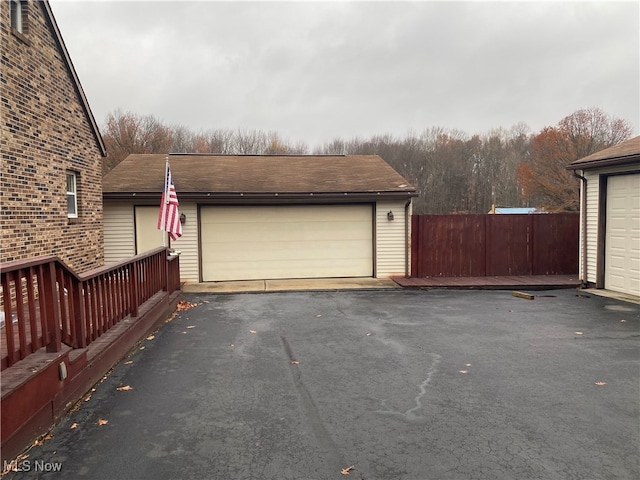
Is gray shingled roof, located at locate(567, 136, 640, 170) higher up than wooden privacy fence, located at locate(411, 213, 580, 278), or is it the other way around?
gray shingled roof, located at locate(567, 136, 640, 170)

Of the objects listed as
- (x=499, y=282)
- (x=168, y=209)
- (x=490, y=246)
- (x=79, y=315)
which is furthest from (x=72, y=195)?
(x=490, y=246)

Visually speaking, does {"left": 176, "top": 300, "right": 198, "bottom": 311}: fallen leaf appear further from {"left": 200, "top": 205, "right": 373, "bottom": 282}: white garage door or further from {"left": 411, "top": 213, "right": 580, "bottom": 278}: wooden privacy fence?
{"left": 411, "top": 213, "right": 580, "bottom": 278}: wooden privacy fence

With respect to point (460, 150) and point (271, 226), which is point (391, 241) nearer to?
point (271, 226)

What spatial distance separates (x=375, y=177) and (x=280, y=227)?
344 cm

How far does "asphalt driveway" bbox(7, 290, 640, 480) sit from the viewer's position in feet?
9.60

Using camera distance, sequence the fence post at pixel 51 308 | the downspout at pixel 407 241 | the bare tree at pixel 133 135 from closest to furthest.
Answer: the fence post at pixel 51 308 < the downspout at pixel 407 241 < the bare tree at pixel 133 135

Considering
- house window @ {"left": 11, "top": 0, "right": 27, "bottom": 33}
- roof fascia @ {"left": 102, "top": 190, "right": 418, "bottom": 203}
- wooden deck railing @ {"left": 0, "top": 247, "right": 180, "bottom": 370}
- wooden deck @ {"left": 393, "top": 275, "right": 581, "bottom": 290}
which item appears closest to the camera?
wooden deck railing @ {"left": 0, "top": 247, "right": 180, "bottom": 370}

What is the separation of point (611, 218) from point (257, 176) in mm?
9437

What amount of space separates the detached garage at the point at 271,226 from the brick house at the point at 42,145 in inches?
79.2

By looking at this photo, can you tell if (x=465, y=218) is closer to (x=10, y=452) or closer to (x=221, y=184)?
(x=221, y=184)

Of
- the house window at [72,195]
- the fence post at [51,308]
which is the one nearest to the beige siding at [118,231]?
the house window at [72,195]

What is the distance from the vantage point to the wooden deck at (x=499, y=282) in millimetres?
10805

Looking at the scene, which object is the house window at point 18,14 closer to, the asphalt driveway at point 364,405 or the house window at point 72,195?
the house window at point 72,195

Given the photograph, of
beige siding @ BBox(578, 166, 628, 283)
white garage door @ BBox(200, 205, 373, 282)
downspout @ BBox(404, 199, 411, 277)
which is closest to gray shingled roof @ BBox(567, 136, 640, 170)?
beige siding @ BBox(578, 166, 628, 283)
